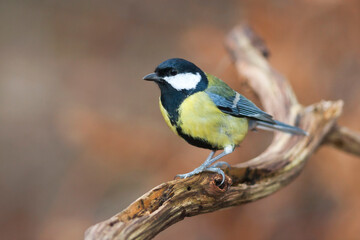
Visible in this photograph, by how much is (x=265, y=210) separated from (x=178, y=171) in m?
0.84

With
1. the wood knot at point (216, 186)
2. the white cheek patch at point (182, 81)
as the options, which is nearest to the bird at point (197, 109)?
the white cheek patch at point (182, 81)

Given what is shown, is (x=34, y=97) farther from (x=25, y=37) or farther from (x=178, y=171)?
(x=178, y=171)

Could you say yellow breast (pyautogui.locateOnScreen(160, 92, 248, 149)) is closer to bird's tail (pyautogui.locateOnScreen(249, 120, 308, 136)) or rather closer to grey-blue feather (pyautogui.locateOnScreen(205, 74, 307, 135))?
grey-blue feather (pyautogui.locateOnScreen(205, 74, 307, 135))

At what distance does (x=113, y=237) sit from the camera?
1226mm

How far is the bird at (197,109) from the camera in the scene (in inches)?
71.2

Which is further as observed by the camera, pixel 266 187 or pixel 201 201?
pixel 266 187

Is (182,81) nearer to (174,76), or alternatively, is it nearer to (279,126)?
(174,76)

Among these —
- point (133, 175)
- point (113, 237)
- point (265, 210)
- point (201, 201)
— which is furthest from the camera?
point (133, 175)

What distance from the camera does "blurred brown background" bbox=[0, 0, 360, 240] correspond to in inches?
144

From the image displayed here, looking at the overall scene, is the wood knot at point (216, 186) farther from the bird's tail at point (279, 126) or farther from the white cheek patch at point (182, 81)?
the bird's tail at point (279, 126)

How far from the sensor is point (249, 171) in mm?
1929

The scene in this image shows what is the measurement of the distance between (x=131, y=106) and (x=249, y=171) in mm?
2331

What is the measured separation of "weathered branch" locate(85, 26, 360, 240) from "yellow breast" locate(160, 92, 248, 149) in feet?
0.49

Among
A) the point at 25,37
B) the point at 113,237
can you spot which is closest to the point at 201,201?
the point at 113,237
